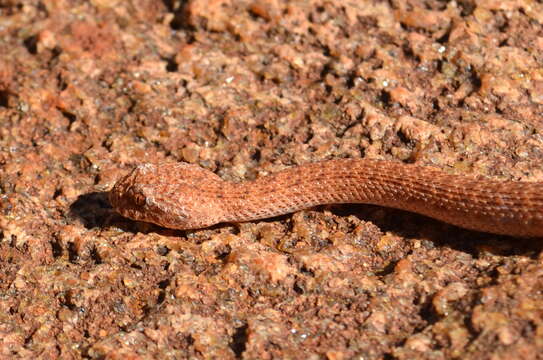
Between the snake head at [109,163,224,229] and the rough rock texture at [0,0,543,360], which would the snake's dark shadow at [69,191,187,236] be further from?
the snake head at [109,163,224,229]

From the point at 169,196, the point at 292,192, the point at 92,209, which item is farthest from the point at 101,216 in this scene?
the point at 292,192

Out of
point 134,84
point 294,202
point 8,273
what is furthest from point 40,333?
point 134,84

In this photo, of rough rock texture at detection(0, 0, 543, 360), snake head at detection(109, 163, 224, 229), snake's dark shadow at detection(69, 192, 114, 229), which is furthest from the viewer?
snake's dark shadow at detection(69, 192, 114, 229)

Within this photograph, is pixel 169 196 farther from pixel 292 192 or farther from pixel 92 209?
pixel 292 192

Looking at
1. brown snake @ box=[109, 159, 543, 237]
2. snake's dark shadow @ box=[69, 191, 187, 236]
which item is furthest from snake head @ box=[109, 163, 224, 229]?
snake's dark shadow @ box=[69, 191, 187, 236]

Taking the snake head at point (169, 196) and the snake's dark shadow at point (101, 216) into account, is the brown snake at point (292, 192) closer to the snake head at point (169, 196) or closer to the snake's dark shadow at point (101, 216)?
the snake head at point (169, 196)

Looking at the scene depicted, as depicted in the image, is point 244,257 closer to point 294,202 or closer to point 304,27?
point 294,202
